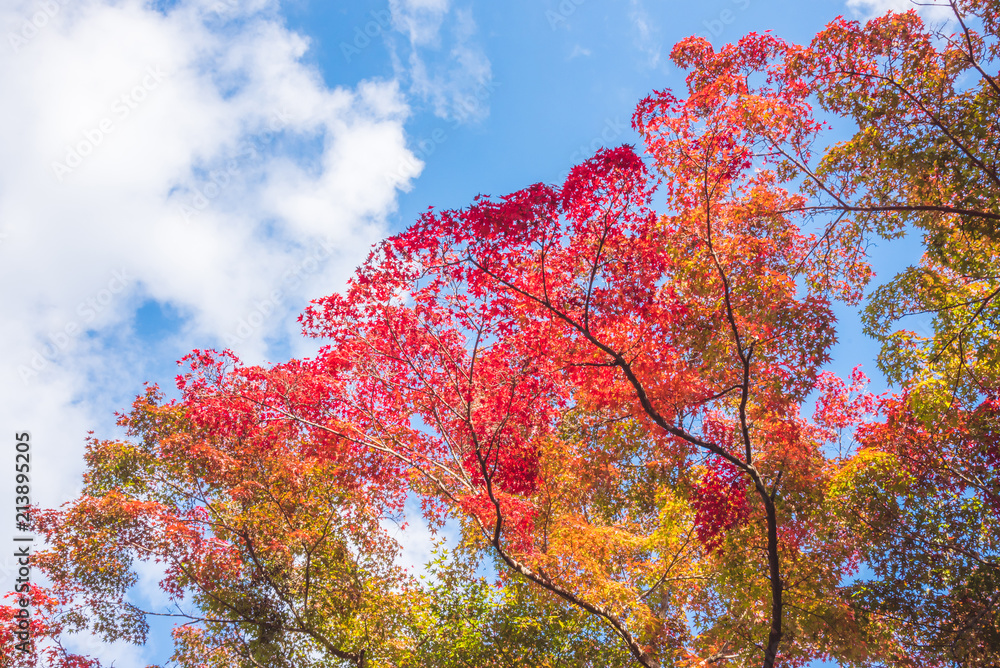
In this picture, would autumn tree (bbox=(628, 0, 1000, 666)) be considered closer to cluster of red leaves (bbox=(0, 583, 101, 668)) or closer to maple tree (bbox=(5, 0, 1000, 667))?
maple tree (bbox=(5, 0, 1000, 667))

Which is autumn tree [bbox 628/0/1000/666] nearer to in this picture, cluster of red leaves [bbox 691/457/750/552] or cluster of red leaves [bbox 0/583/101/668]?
cluster of red leaves [bbox 691/457/750/552]

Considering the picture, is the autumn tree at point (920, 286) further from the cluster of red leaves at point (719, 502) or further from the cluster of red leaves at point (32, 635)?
the cluster of red leaves at point (32, 635)

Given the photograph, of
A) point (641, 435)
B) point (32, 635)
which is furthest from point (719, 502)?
point (32, 635)

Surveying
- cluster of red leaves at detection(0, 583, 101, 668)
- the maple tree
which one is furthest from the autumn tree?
cluster of red leaves at detection(0, 583, 101, 668)

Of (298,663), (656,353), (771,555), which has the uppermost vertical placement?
(656,353)

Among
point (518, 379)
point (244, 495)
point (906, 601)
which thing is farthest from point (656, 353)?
point (244, 495)

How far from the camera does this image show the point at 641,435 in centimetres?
1004

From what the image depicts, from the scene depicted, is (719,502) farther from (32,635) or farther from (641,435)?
(32,635)

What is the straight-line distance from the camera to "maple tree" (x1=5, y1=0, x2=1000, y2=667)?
7.55 m

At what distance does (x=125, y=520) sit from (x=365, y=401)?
5.02m

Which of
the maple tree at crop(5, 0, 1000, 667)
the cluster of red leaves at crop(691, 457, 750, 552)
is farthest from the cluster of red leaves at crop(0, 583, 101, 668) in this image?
the cluster of red leaves at crop(691, 457, 750, 552)

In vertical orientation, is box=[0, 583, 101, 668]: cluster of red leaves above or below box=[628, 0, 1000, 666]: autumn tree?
below

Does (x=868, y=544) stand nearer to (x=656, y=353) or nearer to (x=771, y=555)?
(x=771, y=555)

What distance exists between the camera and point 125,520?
1057cm
